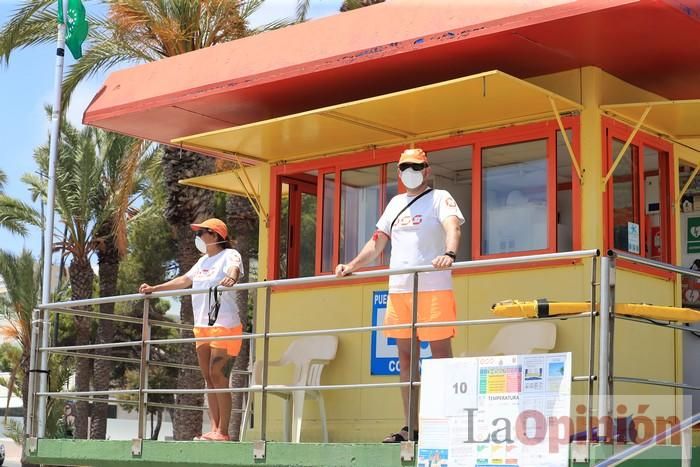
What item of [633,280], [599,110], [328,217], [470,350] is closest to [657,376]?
[633,280]

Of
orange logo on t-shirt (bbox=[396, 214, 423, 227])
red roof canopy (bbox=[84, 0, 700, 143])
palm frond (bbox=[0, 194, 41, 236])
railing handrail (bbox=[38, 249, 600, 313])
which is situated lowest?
railing handrail (bbox=[38, 249, 600, 313])

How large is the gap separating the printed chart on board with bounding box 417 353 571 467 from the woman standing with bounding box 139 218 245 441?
2522 millimetres

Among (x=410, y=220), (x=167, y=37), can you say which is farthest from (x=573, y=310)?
(x=167, y=37)

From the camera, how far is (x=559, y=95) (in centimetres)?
938

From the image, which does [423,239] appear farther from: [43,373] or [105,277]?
[105,277]

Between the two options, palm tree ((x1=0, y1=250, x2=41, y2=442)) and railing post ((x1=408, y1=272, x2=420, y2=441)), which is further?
palm tree ((x1=0, y1=250, x2=41, y2=442))

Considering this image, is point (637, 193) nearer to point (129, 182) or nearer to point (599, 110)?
point (599, 110)

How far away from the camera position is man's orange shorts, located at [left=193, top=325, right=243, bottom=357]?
9.57 m

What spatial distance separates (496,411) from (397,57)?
10.9 ft

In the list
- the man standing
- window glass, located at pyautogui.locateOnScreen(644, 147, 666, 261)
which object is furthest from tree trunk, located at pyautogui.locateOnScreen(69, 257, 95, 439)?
the man standing

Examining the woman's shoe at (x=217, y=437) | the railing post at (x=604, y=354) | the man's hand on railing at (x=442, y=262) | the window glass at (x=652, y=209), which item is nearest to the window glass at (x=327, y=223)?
the woman's shoe at (x=217, y=437)

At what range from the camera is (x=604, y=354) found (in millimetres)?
6898

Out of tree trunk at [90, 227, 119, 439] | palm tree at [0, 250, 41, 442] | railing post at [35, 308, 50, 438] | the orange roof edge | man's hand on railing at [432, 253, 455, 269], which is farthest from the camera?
palm tree at [0, 250, 41, 442]

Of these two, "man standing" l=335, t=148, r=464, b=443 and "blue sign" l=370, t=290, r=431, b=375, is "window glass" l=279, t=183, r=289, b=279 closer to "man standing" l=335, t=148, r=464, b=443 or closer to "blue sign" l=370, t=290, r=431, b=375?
"blue sign" l=370, t=290, r=431, b=375
